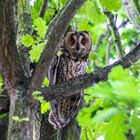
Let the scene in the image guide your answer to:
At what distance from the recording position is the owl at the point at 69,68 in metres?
1.86

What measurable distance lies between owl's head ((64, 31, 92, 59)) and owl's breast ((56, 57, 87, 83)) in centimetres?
4

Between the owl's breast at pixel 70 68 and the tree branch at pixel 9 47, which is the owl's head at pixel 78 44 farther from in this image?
the tree branch at pixel 9 47

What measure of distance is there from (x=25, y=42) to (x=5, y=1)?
27 centimetres

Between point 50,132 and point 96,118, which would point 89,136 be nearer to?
point 50,132

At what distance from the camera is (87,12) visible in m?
1.64

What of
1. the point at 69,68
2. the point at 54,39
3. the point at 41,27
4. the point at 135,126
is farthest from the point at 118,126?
the point at 69,68

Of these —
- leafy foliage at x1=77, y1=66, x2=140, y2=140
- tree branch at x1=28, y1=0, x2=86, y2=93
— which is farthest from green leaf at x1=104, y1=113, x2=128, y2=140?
tree branch at x1=28, y1=0, x2=86, y2=93

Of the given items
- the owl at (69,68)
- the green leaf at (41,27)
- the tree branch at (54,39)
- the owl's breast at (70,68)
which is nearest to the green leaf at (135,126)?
the tree branch at (54,39)

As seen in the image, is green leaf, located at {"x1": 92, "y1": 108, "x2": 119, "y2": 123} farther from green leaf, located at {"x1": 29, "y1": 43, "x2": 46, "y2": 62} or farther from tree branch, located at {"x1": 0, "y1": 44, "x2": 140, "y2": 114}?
green leaf, located at {"x1": 29, "y1": 43, "x2": 46, "y2": 62}

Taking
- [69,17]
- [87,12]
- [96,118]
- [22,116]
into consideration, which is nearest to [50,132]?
[87,12]

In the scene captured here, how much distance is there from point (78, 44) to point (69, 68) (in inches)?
5.6

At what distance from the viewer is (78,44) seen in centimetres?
201

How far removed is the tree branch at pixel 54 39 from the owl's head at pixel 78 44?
0.82 metres

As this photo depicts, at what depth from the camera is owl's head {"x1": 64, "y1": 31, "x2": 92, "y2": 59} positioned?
1.96m
